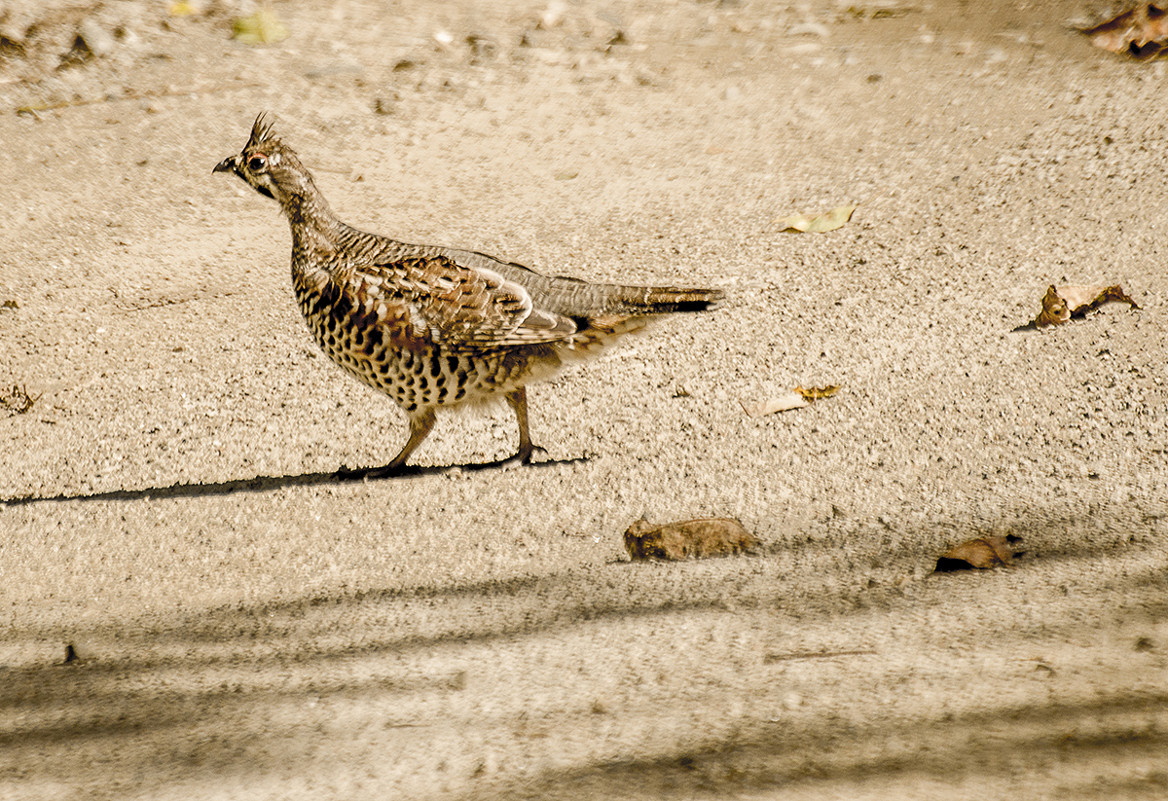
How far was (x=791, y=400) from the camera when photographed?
3.62m

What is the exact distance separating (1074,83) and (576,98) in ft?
8.89

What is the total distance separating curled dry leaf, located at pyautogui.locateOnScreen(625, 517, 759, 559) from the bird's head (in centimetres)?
160

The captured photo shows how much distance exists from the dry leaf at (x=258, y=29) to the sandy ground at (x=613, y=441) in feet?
0.73

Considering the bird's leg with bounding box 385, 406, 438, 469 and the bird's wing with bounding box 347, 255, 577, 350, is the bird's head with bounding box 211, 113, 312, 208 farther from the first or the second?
the bird's leg with bounding box 385, 406, 438, 469

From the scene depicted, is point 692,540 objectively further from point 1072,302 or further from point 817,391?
point 1072,302

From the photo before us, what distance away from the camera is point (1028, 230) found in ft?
14.7

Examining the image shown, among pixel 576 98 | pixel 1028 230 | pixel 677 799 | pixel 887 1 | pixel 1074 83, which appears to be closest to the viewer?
pixel 677 799

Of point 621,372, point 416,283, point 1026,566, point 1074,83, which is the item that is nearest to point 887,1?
point 1074,83

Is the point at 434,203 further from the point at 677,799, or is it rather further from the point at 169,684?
the point at 677,799

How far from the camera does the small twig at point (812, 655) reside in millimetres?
2239

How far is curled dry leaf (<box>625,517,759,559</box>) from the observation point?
2787mm

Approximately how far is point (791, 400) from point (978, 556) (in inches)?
44.4

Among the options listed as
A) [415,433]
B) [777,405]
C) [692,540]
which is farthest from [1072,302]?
[415,433]

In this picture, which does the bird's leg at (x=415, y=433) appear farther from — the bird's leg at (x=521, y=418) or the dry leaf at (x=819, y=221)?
the dry leaf at (x=819, y=221)
